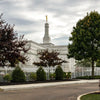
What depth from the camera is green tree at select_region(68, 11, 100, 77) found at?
1391 inches

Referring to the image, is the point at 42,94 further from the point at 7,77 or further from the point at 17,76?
the point at 7,77

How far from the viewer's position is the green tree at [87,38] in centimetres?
3534

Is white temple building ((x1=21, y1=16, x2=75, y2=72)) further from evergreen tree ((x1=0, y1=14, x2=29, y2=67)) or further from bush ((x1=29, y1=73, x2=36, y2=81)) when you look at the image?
evergreen tree ((x1=0, y1=14, x2=29, y2=67))

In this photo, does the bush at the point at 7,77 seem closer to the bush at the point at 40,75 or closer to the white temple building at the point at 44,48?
the bush at the point at 40,75

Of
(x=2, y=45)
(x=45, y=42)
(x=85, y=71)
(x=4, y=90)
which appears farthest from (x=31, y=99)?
(x=45, y=42)

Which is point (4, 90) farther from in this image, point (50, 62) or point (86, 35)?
point (86, 35)

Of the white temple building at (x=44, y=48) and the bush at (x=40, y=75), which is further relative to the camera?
the white temple building at (x=44, y=48)

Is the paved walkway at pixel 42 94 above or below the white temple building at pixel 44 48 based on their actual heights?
below

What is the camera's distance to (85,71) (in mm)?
42125

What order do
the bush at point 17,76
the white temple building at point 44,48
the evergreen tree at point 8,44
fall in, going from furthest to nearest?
the white temple building at point 44,48 < the bush at point 17,76 < the evergreen tree at point 8,44

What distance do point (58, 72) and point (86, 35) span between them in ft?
28.3

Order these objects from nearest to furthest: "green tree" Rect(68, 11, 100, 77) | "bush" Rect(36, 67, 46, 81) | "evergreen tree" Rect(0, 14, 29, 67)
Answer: "evergreen tree" Rect(0, 14, 29, 67), "bush" Rect(36, 67, 46, 81), "green tree" Rect(68, 11, 100, 77)

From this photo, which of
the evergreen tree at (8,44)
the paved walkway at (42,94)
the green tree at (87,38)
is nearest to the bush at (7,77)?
the evergreen tree at (8,44)

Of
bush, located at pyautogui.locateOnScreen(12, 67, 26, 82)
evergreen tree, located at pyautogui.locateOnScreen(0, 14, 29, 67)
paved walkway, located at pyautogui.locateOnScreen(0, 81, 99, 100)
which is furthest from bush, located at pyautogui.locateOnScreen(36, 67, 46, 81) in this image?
paved walkway, located at pyautogui.locateOnScreen(0, 81, 99, 100)
